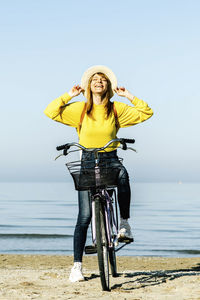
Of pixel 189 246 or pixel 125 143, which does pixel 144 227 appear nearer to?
pixel 189 246

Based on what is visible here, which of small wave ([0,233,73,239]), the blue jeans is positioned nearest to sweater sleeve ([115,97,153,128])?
the blue jeans

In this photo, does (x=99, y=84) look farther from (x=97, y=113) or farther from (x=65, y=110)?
(x=65, y=110)

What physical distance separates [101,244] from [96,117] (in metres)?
1.48

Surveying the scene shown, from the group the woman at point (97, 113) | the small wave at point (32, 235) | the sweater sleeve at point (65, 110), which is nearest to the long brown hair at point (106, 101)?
the woman at point (97, 113)

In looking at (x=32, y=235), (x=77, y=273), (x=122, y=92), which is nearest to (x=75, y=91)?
(x=122, y=92)

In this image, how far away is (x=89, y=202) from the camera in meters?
5.80

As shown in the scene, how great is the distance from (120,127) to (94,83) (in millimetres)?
616

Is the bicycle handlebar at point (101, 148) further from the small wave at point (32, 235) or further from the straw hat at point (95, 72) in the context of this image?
the small wave at point (32, 235)

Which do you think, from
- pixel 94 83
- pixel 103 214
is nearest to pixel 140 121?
pixel 94 83

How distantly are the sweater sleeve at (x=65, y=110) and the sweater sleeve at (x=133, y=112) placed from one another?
0.47 metres

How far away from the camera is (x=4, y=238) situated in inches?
709

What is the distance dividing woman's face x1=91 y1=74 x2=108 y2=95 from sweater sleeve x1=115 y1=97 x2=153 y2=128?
25cm

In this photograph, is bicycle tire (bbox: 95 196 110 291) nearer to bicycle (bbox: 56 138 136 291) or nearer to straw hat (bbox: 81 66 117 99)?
bicycle (bbox: 56 138 136 291)

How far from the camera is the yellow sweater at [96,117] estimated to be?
5.70m
